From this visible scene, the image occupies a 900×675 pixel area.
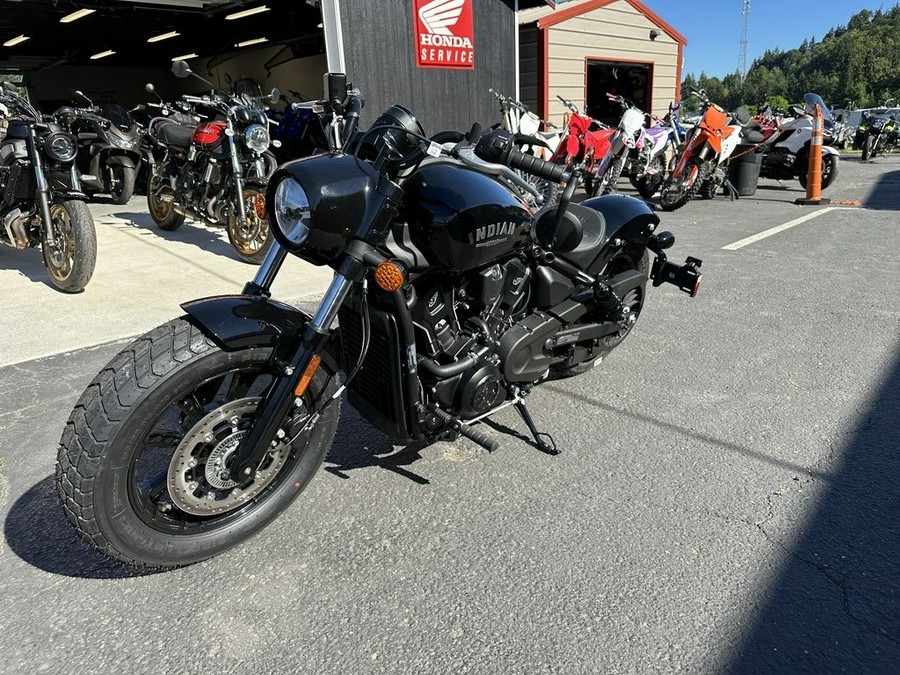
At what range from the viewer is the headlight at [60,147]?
4.95 m

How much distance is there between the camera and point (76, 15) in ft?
37.4

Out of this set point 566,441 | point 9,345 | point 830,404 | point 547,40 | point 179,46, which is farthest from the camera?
point 179,46

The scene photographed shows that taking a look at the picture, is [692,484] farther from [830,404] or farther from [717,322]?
[717,322]

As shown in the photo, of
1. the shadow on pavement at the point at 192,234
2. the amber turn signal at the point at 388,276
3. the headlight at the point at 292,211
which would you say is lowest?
the shadow on pavement at the point at 192,234

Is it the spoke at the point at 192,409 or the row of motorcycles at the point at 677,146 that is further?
the row of motorcycles at the point at 677,146

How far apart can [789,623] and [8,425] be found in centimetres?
337

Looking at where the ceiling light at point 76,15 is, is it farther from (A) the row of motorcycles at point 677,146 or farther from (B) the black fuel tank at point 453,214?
(B) the black fuel tank at point 453,214

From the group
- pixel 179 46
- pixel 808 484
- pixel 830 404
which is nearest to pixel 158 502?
pixel 808 484

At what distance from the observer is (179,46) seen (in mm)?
16594

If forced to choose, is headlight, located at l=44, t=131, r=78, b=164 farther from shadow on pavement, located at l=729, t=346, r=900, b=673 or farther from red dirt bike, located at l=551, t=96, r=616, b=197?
red dirt bike, located at l=551, t=96, r=616, b=197

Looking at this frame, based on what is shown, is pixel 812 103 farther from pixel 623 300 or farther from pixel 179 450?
pixel 179 450

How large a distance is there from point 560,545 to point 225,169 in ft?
17.4

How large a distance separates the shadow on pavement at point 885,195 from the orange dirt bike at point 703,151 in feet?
6.74

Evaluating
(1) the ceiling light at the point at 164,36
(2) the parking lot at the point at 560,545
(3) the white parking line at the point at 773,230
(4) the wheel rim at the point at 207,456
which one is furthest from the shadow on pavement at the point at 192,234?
(1) the ceiling light at the point at 164,36
